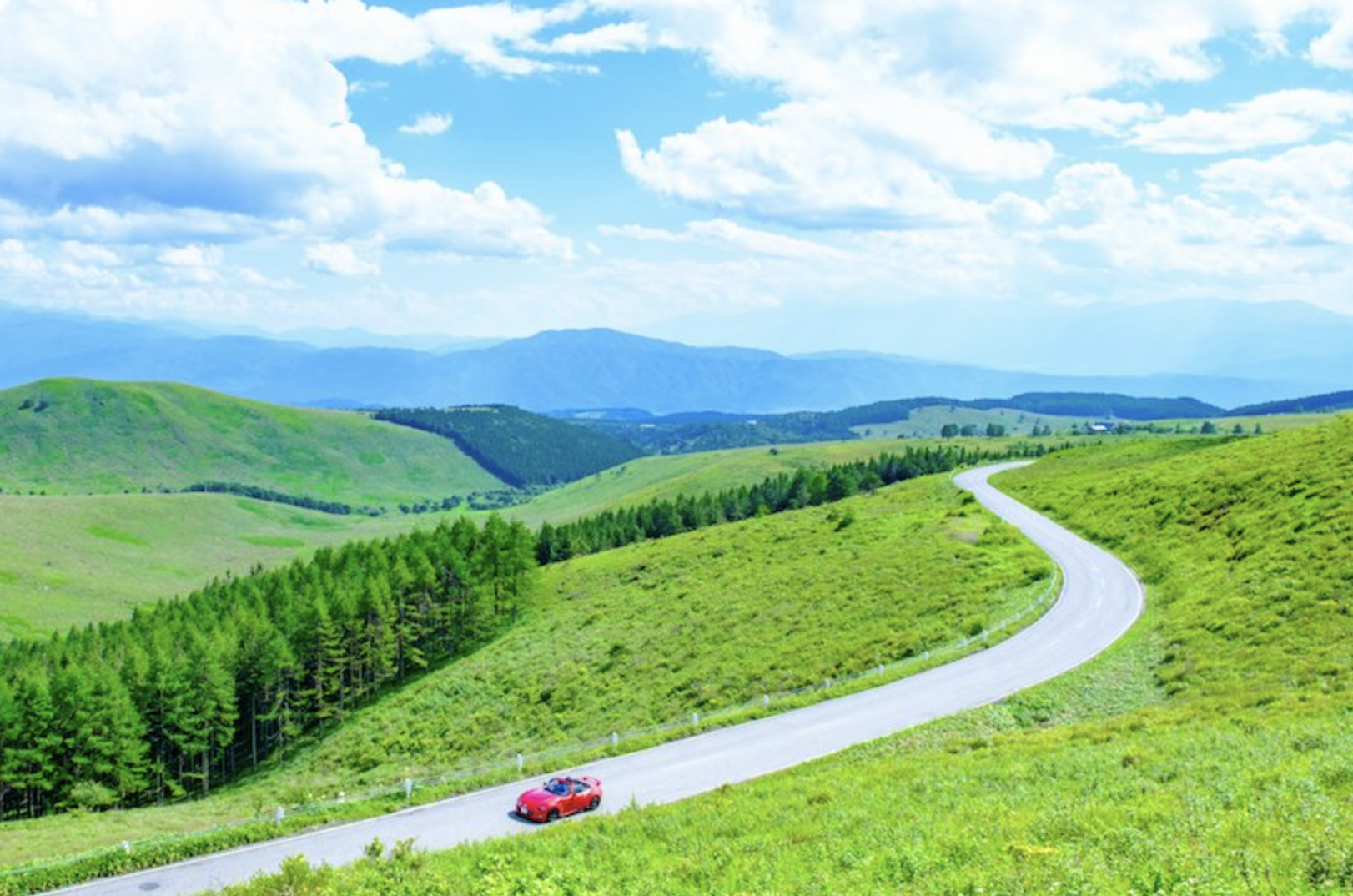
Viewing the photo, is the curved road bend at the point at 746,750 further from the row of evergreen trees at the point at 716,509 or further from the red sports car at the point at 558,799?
the row of evergreen trees at the point at 716,509

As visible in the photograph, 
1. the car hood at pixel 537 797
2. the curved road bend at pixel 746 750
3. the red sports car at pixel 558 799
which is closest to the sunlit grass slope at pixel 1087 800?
the curved road bend at pixel 746 750

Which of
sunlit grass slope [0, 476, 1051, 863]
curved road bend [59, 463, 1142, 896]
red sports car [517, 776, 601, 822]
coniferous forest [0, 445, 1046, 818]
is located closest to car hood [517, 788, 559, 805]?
red sports car [517, 776, 601, 822]

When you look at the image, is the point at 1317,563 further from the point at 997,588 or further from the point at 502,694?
the point at 502,694

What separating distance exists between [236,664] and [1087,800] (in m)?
83.0

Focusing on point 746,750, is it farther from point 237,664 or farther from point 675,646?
point 237,664

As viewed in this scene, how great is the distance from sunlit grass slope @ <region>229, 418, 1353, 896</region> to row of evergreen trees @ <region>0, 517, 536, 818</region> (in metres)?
63.1

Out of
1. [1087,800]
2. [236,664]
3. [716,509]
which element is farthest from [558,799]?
[716,509]

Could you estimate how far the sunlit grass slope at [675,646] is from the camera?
48938 millimetres

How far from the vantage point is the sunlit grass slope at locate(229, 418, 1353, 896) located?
14.2m

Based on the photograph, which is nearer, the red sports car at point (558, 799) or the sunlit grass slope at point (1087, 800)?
the sunlit grass slope at point (1087, 800)

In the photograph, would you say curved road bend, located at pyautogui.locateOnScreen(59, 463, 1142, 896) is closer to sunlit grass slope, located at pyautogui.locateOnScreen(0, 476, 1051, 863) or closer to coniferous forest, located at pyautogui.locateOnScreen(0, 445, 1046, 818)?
sunlit grass slope, located at pyautogui.locateOnScreen(0, 476, 1051, 863)

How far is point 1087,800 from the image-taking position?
1834 cm

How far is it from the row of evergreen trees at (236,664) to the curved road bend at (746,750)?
5082 cm

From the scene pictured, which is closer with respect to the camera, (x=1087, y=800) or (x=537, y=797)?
(x=1087, y=800)
